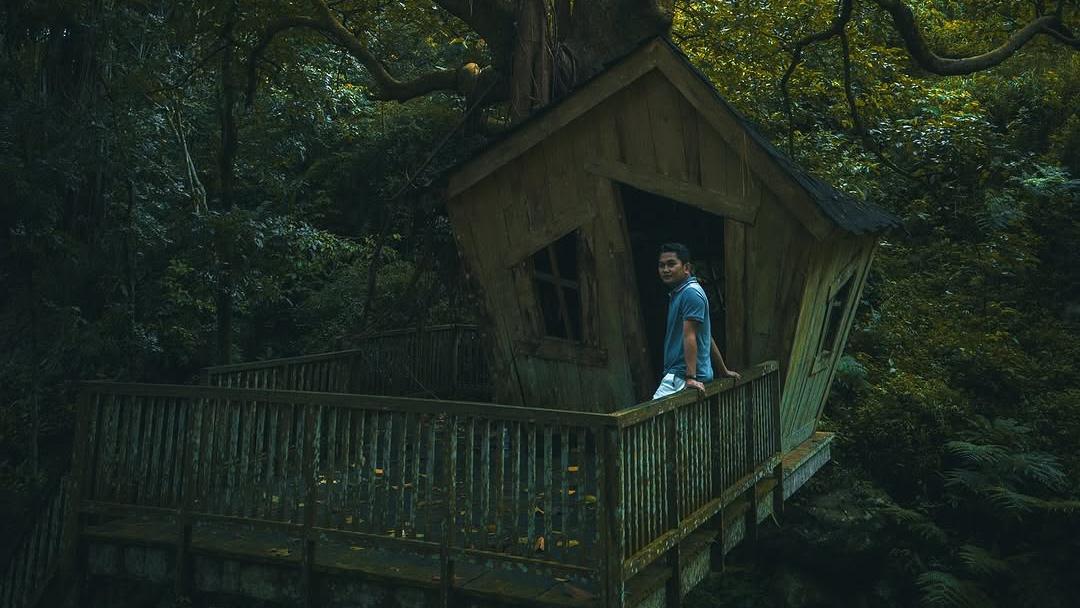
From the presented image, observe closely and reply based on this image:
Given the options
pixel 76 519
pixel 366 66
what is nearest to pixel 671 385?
pixel 76 519

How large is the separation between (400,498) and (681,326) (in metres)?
2.70

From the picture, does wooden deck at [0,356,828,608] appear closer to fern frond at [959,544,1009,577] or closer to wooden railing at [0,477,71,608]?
wooden railing at [0,477,71,608]

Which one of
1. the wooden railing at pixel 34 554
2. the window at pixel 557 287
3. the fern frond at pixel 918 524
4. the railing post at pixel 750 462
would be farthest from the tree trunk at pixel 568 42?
the wooden railing at pixel 34 554

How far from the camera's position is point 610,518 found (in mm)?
5039

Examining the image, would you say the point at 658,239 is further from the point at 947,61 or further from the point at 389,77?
the point at 389,77

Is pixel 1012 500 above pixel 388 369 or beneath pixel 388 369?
beneath

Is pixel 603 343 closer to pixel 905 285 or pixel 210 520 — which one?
pixel 210 520

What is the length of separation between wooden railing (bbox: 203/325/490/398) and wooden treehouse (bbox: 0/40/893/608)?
45 millimetres

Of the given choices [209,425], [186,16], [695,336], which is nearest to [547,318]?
[695,336]

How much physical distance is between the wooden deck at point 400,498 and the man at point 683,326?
1.13 ft

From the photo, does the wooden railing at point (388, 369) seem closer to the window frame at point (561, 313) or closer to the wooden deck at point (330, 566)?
the window frame at point (561, 313)

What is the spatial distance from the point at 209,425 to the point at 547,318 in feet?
16.0

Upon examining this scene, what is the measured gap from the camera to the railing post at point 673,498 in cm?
580

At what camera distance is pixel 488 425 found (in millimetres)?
5551
